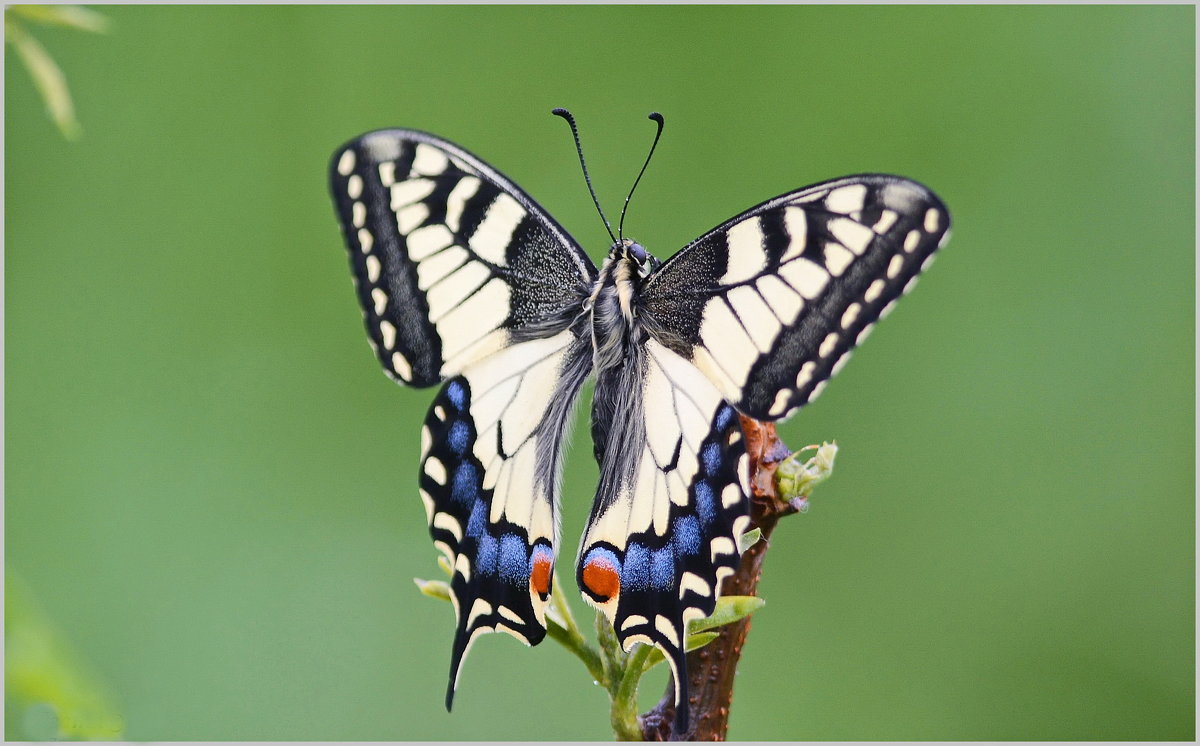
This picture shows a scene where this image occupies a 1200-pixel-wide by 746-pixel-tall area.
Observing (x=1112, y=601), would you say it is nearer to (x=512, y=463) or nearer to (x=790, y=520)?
(x=790, y=520)

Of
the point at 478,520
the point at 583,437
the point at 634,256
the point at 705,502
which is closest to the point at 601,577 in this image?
the point at 705,502

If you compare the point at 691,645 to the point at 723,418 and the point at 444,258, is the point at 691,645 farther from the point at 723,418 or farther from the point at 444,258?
the point at 444,258

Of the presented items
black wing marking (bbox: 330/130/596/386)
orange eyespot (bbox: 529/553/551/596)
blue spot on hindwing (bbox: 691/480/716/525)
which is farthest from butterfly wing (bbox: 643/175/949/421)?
orange eyespot (bbox: 529/553/551/596)

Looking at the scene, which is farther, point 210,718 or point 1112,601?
point 1112,601

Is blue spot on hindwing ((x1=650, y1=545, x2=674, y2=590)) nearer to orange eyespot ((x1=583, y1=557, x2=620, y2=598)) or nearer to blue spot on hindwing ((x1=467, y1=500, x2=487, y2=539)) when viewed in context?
orange eyespot ((x1=583, y1=557, x2=620, y2=598))

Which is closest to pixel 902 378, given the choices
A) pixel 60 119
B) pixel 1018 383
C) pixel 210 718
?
pixel 1018 383

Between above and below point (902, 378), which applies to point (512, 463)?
below
